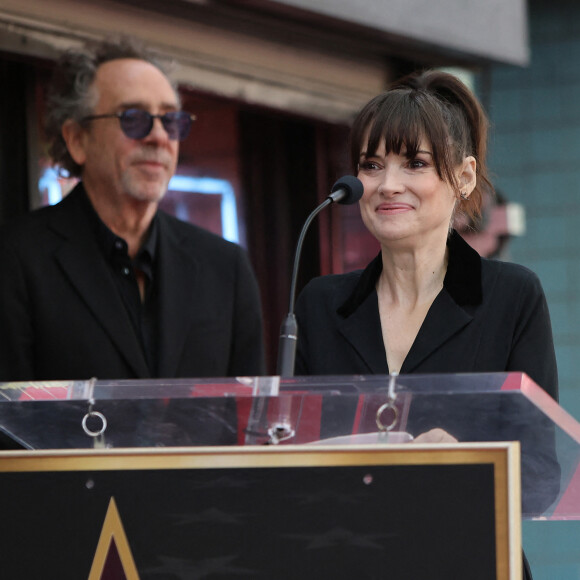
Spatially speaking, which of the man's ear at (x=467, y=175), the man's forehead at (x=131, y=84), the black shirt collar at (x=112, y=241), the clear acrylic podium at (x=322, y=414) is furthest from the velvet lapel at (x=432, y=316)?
the man's forehead at (x=131, y=84)

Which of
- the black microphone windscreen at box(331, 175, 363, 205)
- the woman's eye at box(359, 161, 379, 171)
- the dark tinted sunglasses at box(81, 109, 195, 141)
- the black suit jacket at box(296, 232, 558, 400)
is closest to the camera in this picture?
the black microphone windscreen at box(331, 175, 363, 205)

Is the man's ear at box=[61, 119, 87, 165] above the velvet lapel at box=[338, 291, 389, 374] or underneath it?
above

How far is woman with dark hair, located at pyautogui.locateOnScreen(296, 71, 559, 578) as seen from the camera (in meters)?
2.52

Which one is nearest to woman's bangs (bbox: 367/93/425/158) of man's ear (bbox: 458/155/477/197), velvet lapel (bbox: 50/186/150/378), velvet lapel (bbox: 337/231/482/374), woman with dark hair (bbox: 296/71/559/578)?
woman with dark hair (bbox: 296/71/559/578)

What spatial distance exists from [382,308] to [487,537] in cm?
92

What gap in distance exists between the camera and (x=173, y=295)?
3.83m

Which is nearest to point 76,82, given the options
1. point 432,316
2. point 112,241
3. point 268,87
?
point 112,241

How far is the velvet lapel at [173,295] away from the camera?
12.2 ft

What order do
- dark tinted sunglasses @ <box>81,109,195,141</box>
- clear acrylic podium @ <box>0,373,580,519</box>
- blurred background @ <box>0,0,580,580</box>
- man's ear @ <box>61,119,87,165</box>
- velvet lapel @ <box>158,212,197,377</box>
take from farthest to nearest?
blurred background @ <box>0,0,580,580</box> < man's ear @ <box>61,119,87,165</box> < dark tinted sunglasses @ <box>81,109,195,141</box> < velvet lapel @ <box>158,212,197,377</box> < clear acrylic podium @ <box>0,373,580,519</box>

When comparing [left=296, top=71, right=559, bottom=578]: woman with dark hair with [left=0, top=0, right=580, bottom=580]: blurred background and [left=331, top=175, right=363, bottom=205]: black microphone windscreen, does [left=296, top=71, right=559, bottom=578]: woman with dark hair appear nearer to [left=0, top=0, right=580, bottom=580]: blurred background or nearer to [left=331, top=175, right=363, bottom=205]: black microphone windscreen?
[left=331, top=175, right=363, bottom=205]: black microphone windscreen

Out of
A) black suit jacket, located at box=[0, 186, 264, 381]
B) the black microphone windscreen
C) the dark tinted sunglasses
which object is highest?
the dark tinted sunglasses

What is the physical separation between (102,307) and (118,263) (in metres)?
0.20

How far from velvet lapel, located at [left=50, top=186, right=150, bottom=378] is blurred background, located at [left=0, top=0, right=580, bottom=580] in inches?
22.4

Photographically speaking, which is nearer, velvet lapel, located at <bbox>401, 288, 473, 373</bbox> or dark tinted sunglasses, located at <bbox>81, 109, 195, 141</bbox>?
velvet lapel, located at <bbox>401, 288, 473, 373</bbox>
